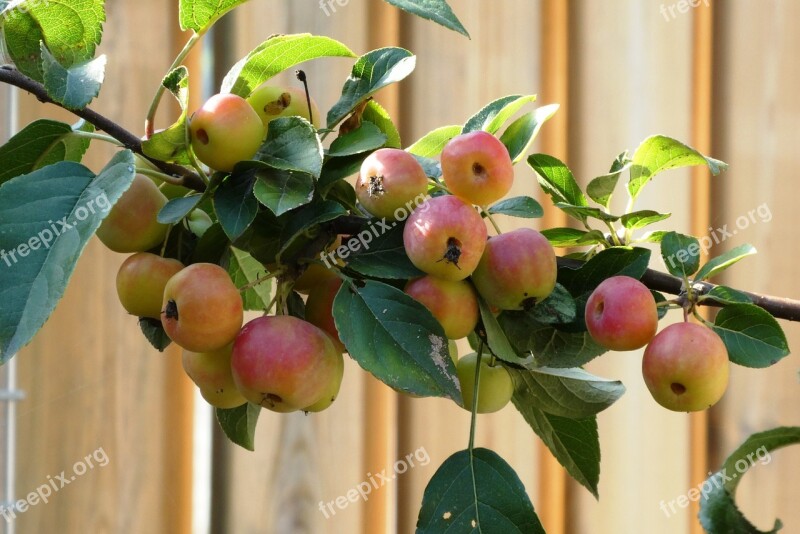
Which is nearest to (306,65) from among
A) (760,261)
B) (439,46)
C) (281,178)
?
(439,46)

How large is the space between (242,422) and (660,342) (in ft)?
0.87

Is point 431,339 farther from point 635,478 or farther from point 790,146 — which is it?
point 790,146

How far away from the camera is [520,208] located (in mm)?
476

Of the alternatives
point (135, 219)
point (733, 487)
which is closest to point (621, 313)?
point (733, 487)

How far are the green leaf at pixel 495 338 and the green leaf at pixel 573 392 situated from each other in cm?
5

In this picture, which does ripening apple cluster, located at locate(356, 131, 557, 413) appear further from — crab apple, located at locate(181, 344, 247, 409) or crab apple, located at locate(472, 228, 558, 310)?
crab apple, located at locate(181, 344, 247, 409)

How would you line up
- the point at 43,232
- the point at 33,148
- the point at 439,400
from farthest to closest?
the point at 439,400, the point at 33,148, the point at 43,232

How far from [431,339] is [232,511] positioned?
102 cm

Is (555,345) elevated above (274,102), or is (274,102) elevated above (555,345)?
(274,102)

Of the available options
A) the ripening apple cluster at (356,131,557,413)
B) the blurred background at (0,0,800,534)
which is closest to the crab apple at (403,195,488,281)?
the ripening apple cluster at (356,131,557,413)

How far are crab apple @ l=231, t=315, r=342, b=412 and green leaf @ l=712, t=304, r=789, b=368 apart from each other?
0.68 feet

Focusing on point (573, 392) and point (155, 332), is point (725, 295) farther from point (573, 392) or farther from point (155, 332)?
point (155, 332)

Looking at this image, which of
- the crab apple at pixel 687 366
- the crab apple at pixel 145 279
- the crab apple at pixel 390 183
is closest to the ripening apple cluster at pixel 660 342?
the crab apple at pixel 687 366

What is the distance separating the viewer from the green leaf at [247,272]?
53cm
